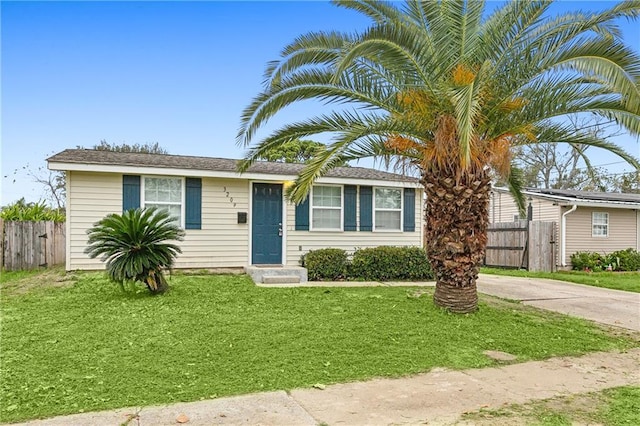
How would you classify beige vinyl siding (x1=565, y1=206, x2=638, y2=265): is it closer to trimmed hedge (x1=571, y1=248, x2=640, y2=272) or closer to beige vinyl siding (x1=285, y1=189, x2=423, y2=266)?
trimmed hedge (x1=571, y1=248, x2=640, y2=272)

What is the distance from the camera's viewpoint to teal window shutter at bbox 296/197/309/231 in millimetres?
11016

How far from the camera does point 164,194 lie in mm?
10070

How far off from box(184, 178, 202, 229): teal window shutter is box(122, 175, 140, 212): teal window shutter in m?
1.14

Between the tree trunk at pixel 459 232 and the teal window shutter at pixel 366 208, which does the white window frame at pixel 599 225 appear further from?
the tree trunk at pixel 459 232

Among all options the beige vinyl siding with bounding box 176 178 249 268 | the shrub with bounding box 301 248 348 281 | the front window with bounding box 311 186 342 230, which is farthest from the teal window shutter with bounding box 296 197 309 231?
the beige vinyl siding with bounding box 176 178 249 268

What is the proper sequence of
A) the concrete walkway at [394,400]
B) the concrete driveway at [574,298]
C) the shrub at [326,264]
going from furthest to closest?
the shrub at [326,264]
the concrete driveway at [574,298]
the concrete walkway at [394,400]

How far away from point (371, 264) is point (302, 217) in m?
2.28

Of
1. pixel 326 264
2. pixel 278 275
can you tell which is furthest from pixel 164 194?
pixel 326 264

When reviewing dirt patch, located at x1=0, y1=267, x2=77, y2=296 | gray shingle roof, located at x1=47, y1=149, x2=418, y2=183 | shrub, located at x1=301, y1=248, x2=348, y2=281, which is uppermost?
gray shingle roof, located at x1=47, y1=149, x2=418, y2=183

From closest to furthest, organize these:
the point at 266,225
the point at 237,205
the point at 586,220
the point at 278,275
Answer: the point at 278,275
the point at 237,205
the point at 266,225
the point at 586,220

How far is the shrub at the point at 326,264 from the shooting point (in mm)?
10078

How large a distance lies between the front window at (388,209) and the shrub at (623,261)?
937cm

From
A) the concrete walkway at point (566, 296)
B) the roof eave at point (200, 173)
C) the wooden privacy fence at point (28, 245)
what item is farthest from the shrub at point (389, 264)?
the wooden privacy fence at point (28, 245)

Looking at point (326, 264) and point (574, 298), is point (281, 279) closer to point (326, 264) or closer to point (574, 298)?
point (326, 264)
